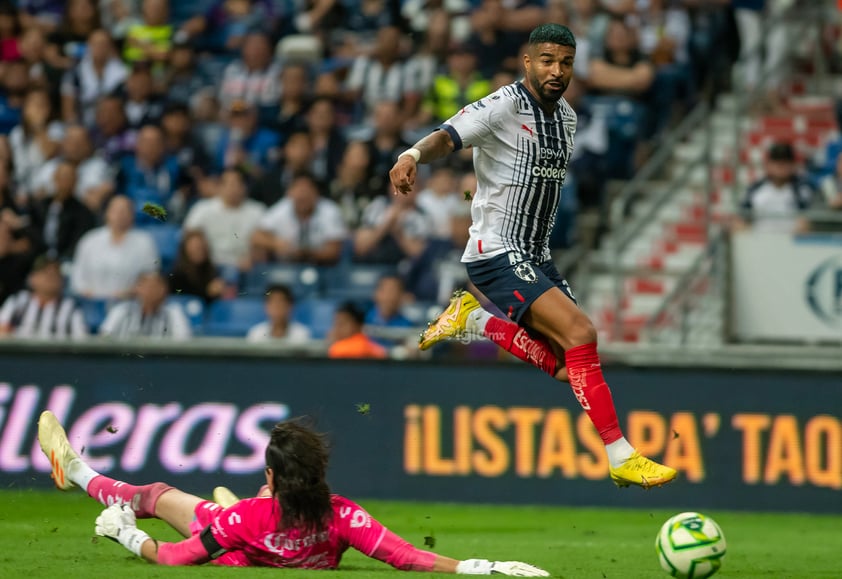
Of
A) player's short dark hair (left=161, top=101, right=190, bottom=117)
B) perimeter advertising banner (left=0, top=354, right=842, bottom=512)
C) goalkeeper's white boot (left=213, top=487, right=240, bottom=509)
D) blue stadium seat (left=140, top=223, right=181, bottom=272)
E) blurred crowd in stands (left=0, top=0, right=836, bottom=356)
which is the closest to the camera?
goalkeeper's white boot (left=213, top=487, right=240, bottom=509)

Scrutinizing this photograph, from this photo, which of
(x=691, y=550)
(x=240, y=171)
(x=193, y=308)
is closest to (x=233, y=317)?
(x=193, y=308)

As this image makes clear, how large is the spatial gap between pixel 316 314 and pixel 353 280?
0.71m

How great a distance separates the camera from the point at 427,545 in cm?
984

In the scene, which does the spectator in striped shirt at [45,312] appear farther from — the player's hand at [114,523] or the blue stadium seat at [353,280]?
the player's hand at [114,523]

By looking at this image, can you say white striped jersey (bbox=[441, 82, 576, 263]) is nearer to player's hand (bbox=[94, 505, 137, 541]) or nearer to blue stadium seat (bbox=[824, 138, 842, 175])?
player's hand (bbox=[94, 505, 137, 541])

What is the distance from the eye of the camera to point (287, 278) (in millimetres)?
15547

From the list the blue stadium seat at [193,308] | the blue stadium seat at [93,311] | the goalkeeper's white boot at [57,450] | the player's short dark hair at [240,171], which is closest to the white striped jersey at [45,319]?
the blue stadium seat at [93,311]

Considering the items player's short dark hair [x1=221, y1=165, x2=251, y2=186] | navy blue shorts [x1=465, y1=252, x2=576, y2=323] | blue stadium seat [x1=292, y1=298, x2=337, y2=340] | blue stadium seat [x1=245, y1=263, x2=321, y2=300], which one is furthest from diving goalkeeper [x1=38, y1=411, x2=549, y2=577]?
player's short dark hair [x1=221, y1=165, x2=251, y2=186]

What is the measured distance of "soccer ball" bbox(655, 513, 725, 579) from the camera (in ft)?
25.0

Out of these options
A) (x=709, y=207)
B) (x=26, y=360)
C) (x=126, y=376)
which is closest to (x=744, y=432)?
(x=709, y=207)

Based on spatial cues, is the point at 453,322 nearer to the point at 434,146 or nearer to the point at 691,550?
the point at 434,146

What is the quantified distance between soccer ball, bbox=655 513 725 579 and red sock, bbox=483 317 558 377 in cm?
161

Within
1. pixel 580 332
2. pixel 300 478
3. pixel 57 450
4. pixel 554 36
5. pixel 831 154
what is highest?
pixel 554 36

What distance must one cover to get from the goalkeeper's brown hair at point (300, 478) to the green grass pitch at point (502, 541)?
0.28m
